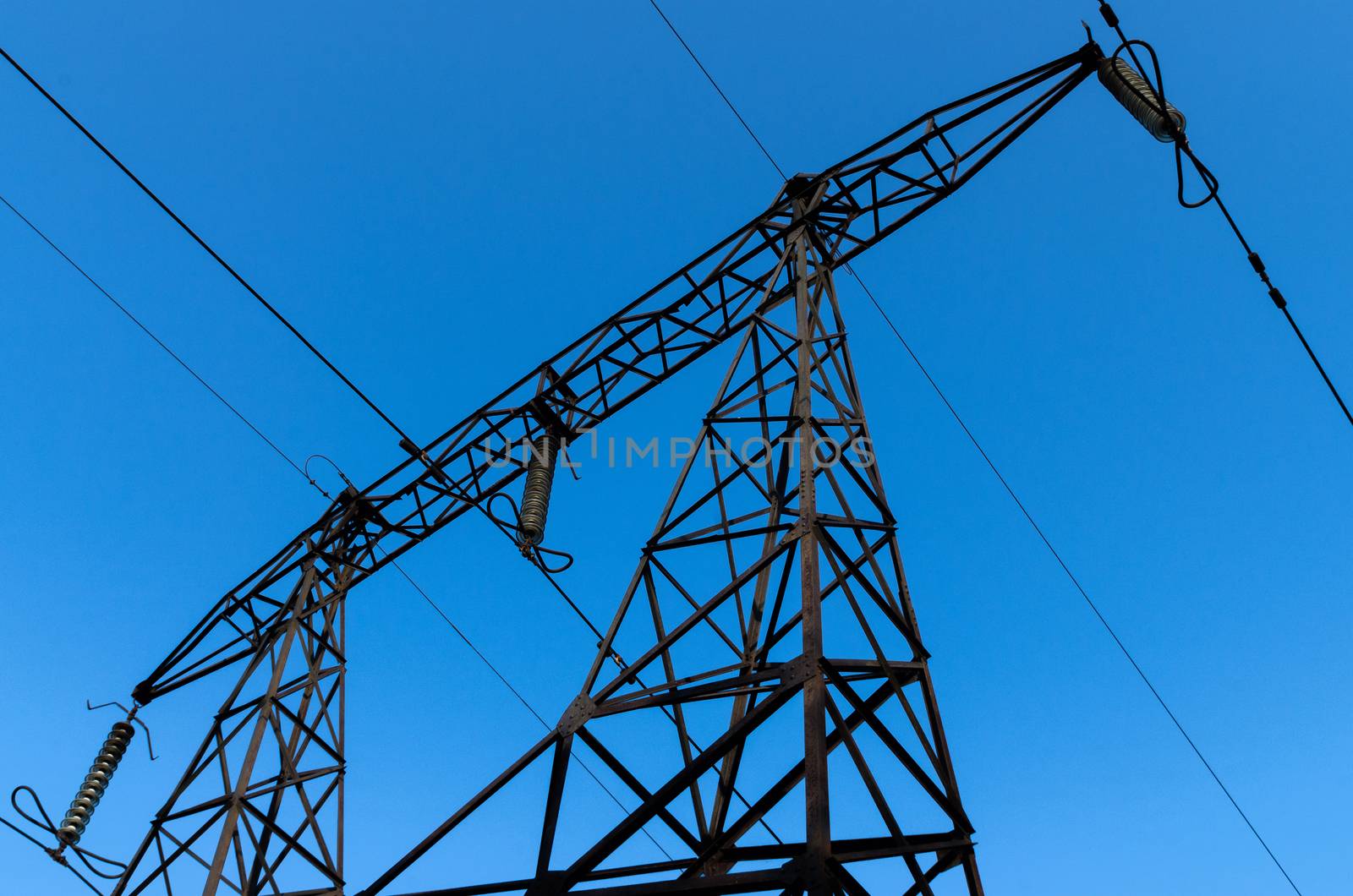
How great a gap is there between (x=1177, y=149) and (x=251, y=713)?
11.6 meters

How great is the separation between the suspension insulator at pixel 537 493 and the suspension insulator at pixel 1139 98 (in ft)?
23.3

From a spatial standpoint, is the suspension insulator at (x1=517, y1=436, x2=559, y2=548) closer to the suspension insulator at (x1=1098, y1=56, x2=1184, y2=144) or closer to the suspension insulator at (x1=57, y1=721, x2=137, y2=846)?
the suspension insulator at (x1=57, y1=721, x2=137, y2=846)

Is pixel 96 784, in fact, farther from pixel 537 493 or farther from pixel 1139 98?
pixel 1139 98

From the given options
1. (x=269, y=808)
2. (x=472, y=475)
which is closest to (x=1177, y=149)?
(x=472, y=475)

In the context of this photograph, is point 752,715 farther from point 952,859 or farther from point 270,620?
point 270,620

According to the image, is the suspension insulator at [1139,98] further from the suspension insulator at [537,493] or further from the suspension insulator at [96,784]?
the suspension insulator at [96,784]

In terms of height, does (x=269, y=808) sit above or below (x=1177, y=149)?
below

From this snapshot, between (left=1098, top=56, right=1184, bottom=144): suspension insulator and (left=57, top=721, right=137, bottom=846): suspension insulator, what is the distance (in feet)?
43.5

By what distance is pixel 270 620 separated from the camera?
13.6 meters

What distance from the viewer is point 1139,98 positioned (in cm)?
1054

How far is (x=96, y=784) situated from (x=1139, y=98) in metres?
13.6

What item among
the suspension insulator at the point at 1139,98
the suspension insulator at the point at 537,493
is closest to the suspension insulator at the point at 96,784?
the suspension insulator at the point at 537,493

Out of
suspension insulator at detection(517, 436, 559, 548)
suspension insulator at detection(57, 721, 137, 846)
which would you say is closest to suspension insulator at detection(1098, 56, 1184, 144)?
suspension insulator at detection(517, 436, 559, 548)

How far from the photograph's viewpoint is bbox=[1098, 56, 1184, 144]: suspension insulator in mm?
10453
